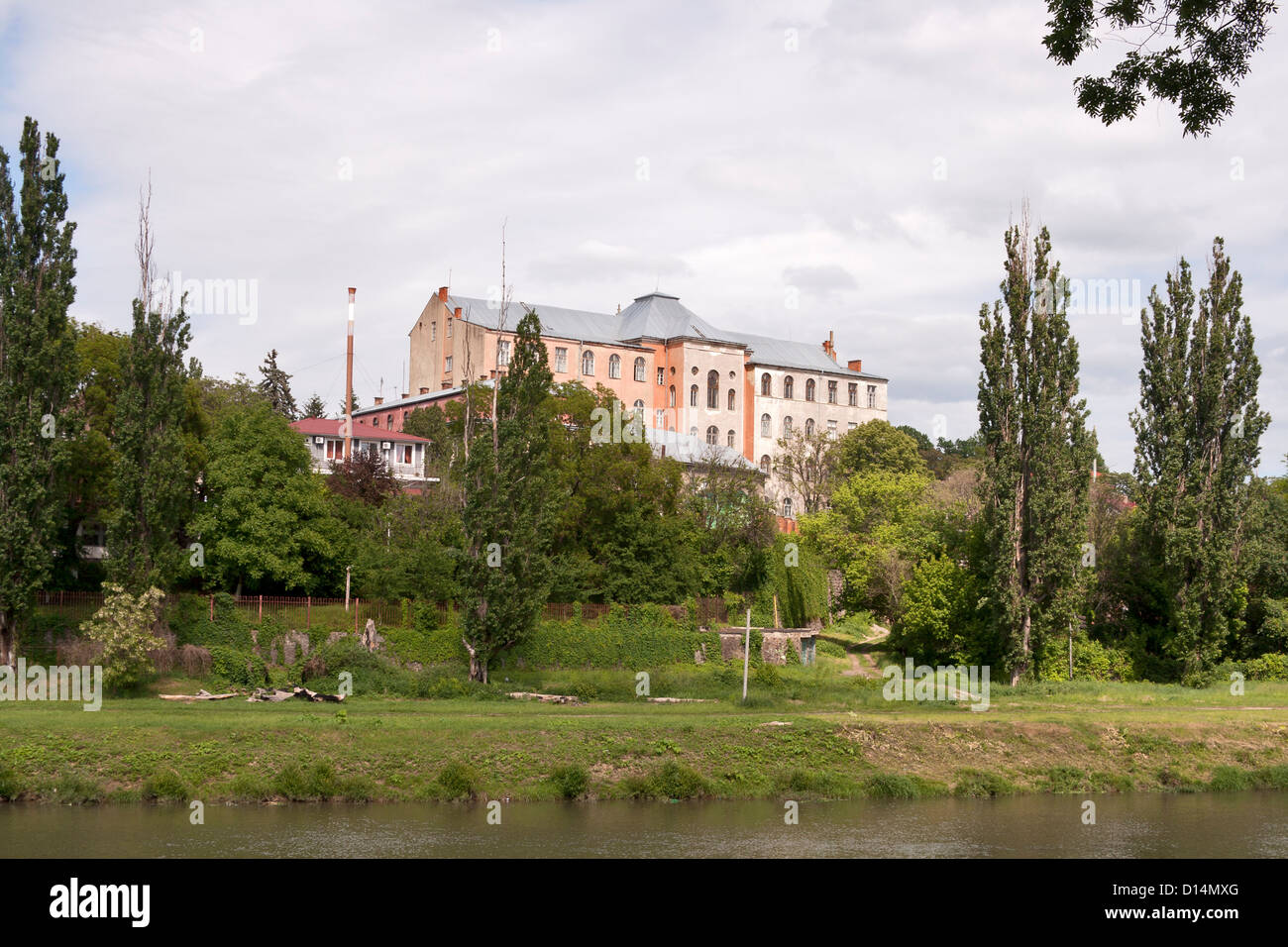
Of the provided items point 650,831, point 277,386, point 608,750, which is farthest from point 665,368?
point 650,831

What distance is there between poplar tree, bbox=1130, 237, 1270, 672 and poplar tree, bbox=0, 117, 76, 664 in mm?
42860

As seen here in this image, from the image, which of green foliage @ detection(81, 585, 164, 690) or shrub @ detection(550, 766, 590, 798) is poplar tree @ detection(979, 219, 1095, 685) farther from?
green foliage @ detection(81, 585, 164, 690)

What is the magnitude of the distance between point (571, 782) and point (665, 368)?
81.1 m

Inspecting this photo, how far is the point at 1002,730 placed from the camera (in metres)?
35.8

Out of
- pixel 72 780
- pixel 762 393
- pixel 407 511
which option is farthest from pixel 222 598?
pixel 762 393

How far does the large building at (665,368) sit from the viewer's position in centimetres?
10169

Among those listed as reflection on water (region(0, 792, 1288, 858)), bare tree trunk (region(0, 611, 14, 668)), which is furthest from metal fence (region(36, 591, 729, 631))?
reflection on water (region(0, 792, 1288, 858))

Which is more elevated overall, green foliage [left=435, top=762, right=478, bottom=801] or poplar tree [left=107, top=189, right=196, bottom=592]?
poplar tree [left=107, top=189, right=196, bottom=592]

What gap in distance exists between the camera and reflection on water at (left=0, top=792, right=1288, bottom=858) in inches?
915

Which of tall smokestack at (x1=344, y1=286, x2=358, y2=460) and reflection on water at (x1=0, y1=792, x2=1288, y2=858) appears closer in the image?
reflection on water at (x1=0, y1=792, x2=1288, y2=858)

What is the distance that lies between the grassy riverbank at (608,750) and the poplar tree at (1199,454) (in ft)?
34.8

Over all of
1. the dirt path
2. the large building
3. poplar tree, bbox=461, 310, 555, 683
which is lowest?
the dirt path
